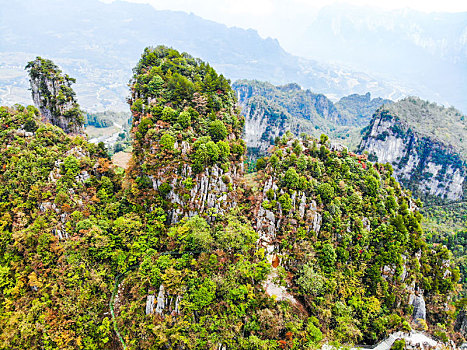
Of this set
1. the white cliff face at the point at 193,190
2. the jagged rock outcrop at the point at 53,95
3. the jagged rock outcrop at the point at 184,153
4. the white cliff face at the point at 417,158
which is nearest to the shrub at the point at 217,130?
the jagged rock outcrop at the point at 184,153

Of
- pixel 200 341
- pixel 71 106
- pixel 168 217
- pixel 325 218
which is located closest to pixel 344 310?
pixel 325 218

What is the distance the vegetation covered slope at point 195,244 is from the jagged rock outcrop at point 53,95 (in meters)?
7.00

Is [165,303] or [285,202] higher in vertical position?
[285,202]

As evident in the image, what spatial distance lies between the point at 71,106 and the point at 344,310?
4880 centimetres

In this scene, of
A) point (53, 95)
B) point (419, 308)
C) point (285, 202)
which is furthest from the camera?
point (53, 95)

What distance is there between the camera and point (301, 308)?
2453 cm

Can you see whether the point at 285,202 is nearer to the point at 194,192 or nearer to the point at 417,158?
A: the point at 194,192

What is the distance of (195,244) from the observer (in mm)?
24375

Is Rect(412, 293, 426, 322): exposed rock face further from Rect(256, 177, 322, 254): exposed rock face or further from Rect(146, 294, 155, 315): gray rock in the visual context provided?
Rect(146, 294, 155, 315): gray rock

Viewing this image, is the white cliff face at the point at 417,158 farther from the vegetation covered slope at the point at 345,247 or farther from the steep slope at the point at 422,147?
the vegetation covered slope at the point at 345,247

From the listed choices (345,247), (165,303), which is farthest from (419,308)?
(165,303)

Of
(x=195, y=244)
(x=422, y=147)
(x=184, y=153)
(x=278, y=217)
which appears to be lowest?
(x=195, y=244)

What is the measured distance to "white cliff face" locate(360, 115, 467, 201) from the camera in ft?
302

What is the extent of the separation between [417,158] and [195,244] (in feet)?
346
